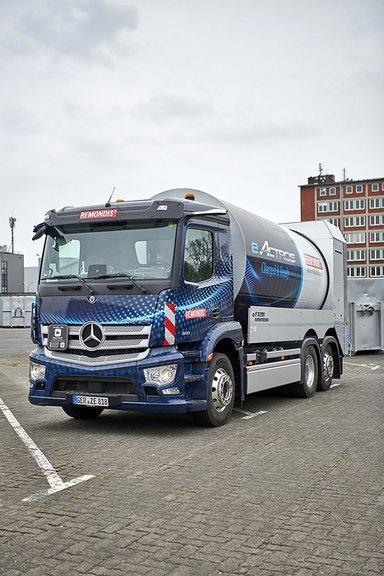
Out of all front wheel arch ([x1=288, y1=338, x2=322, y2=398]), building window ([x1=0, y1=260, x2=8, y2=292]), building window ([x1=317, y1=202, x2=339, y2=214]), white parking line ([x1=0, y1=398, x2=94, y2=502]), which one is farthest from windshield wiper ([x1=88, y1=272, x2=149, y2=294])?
building window ([x1=317, y1=202, x2=339, y2=214])

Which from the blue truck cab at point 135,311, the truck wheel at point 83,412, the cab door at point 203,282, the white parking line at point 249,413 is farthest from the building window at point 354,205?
the blue truck cab at point 135,311

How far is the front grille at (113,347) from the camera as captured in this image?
28.0 feet

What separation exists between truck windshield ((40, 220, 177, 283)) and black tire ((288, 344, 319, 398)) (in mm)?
4950

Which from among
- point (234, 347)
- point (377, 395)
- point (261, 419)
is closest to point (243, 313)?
point (234, 347)

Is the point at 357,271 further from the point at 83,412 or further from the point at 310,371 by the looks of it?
the point at 83,412

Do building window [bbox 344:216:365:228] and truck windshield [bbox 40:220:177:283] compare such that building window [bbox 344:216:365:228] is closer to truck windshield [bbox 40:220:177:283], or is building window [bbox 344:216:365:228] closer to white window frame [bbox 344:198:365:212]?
white window frame [bbox 344:198:365:212]

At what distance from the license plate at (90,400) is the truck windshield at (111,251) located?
4.91 ft

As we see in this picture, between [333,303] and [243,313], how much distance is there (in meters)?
4.88

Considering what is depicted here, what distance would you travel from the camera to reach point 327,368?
46.5 ft

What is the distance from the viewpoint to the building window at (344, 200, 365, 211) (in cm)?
11669

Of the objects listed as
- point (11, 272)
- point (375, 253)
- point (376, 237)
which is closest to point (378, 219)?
point (376, 237)

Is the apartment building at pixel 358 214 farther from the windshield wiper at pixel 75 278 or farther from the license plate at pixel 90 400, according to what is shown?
the license plate at pixel 90 400

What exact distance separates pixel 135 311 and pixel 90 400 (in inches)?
50.6

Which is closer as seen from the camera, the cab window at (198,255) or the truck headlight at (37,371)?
the cab window at (198,255)
